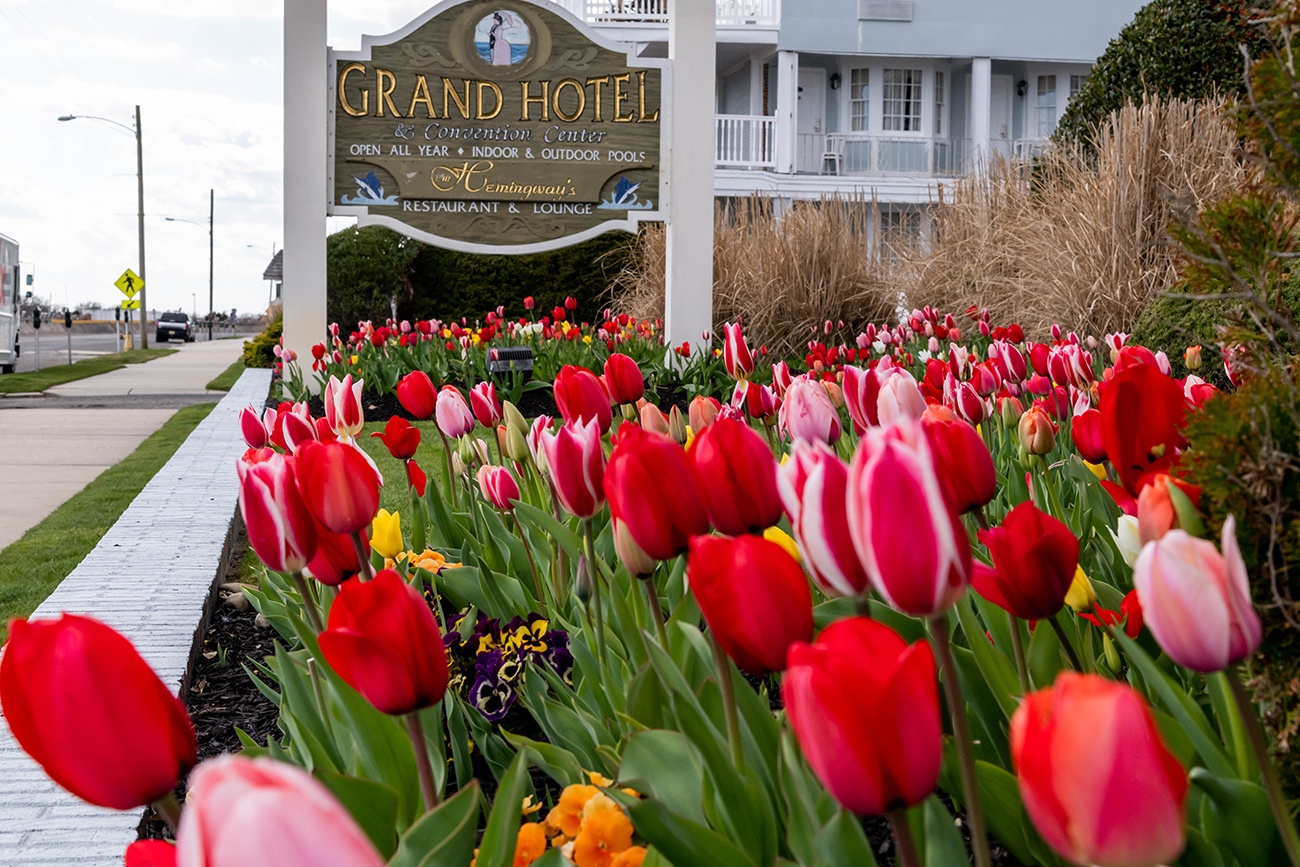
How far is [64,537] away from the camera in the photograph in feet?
16.1

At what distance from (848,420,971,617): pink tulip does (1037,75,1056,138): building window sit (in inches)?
1053

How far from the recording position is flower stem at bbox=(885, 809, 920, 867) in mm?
716

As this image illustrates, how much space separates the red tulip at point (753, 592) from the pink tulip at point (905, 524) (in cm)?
11

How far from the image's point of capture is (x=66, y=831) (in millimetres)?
1771

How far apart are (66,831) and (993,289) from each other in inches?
311

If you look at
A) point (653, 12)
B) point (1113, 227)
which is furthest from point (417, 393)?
point (653, 12)

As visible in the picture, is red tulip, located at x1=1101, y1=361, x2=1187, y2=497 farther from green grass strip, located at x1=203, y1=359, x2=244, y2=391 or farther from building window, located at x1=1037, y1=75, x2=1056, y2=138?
building window, located at x1=1037, y1=75, x2=1056, y2=138

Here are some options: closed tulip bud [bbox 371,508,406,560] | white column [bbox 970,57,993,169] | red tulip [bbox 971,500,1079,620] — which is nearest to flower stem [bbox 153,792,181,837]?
red tulip [bbox 971,500,1079,620]

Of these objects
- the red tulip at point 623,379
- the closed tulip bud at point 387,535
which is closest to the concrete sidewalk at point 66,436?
the closed tulip bud at point 387,535

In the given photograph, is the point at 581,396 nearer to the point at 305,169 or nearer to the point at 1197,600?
the point at 1197,600

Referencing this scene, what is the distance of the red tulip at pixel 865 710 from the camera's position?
64cm

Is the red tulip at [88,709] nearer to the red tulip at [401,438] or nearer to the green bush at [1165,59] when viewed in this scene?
the red tulip at [401,438]

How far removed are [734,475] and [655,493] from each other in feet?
0.29

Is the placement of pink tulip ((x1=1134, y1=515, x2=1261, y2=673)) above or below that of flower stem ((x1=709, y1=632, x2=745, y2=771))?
above
